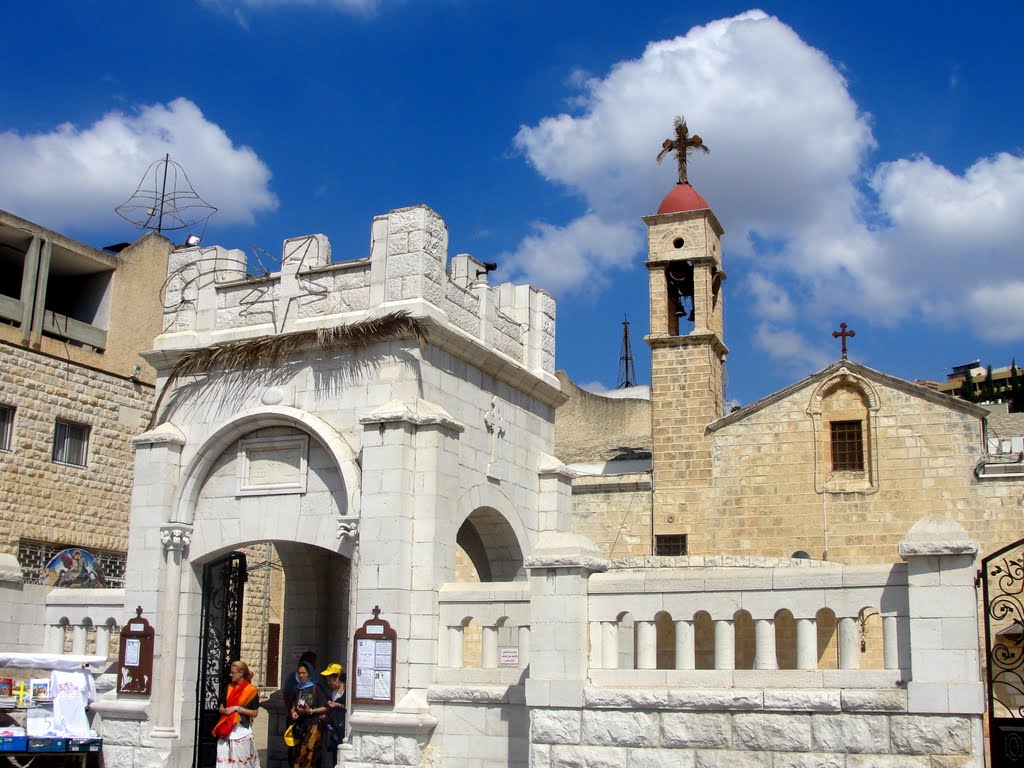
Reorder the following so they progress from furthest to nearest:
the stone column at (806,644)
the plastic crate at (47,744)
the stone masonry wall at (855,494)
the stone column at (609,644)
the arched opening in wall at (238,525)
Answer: the stone masonry wall at (855,494) → the arched opening in wall at (238,525) → the plastic crate at (47,744) → the stone column at (609,644) → the stone column at (806,644)

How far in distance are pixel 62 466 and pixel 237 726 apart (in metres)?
11.5

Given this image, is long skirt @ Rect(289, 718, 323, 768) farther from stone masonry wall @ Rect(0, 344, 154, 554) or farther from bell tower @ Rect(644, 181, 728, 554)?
bell tower @ Rect(644, 181, 728, 554)

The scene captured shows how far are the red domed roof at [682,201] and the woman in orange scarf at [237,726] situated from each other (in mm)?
18143

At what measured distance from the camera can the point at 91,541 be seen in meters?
21.9

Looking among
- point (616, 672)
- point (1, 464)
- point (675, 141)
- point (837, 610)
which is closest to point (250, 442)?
point (616, 672)

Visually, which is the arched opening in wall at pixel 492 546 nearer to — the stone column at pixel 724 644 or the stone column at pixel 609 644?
the stone column at pixel 609 644

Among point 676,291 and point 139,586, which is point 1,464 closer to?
point 139,586

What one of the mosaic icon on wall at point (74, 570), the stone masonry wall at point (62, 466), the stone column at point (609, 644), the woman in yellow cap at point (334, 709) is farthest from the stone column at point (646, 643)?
the stone masonry wall at point (62, 466)

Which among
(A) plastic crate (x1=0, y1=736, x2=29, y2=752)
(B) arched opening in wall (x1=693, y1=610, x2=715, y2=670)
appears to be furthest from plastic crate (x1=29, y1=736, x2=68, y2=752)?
(B) arched opening in wall (x1=693, y1=610, x2=715, y2=670)

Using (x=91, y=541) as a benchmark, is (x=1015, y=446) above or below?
above

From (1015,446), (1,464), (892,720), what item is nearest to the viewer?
(892,720)

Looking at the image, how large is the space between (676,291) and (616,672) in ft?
60.2

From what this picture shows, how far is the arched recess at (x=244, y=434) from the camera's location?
490 inches

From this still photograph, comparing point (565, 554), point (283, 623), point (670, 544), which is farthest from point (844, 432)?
point (565, 554)
